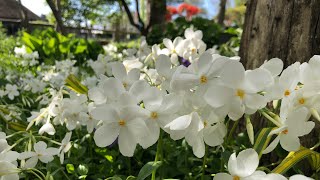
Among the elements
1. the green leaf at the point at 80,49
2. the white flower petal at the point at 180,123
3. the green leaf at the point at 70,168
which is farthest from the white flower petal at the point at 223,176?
the green leaf at the point at 80,49

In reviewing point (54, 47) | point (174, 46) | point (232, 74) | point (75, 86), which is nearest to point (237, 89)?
point (232, 74)

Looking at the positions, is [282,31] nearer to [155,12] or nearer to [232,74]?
[232,74]

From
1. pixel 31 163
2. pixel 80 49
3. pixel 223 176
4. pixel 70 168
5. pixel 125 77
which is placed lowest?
pixel 80 49

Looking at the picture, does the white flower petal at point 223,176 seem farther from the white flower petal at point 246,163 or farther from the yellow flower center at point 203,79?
the yellow flower center at point 203,79

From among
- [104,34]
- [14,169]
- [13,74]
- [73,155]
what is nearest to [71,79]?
[73,155]

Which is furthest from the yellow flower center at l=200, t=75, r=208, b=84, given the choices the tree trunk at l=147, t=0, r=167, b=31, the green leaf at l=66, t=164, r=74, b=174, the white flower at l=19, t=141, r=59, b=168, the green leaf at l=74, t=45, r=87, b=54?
the tree trunk at l=147, t=0, r=167, b=31

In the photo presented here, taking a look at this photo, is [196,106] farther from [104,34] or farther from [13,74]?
[104,34]

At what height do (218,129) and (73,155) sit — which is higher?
(218,129)
